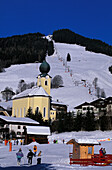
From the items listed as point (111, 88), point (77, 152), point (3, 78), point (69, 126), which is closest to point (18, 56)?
point (3, 78)

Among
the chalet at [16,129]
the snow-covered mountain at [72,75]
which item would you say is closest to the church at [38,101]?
the snow-covered mountain at [72,75]

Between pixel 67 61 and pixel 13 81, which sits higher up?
pixel 67 61

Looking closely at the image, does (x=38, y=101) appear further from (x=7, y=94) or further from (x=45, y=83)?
(x=7, y=94)

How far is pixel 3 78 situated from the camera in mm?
135250

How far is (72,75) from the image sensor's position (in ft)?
440

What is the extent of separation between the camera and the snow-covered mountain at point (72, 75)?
3937 inches

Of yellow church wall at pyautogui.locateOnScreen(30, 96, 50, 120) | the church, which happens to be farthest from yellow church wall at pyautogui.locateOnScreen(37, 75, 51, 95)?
yellow church wall at pyautogui.locateOnScreen(30, 96, 50, 120)

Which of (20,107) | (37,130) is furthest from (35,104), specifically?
(37,130)

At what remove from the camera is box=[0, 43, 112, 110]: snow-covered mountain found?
100000mm

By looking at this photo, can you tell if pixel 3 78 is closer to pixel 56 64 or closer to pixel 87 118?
pixel 56 64

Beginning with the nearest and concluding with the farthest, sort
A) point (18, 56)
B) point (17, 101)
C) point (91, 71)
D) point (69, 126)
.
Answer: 1. point (69, 126)
2. point (17, 101)
3. point (91, 71)
4. point (18, 56)

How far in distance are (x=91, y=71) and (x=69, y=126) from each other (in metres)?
92.2

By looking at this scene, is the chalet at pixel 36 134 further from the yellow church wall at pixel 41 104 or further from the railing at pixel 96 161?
the yellow church wall at pixel 41 104

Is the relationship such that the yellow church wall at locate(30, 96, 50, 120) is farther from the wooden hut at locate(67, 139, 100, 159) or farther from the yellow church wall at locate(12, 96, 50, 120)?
the wooden hut at locate(67, 139, 100, 159)
